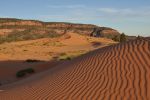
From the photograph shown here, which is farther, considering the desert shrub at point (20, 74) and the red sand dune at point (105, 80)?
the desert shrub at point (20, 74)

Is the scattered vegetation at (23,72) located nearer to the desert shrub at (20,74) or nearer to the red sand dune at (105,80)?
the desert shrub at (20,74)

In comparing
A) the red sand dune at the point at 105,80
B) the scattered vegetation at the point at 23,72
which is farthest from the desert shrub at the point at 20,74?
the red sand dune at the point at 105,80

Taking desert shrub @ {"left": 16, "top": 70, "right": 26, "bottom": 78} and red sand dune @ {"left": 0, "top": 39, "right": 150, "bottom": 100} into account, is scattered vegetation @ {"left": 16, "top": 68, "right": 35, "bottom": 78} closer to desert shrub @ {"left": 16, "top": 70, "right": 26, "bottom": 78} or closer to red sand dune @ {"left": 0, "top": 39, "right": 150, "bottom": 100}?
desert shrub @ {"left": 16, "top": 70, "right": 26, "bottom": 78}

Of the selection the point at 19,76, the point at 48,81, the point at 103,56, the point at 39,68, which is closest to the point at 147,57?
the point at 103,56

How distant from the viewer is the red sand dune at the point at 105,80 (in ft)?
32.1

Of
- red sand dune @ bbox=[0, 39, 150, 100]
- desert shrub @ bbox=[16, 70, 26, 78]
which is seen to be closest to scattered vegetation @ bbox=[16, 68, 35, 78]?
desert shrub @ bbox=[16, 70, 26, 78]

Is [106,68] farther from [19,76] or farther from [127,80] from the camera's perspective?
[19,76]

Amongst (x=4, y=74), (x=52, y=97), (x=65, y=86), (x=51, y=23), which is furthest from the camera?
(x=51, y=23)

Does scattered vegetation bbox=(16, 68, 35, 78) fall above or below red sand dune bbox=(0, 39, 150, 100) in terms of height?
below

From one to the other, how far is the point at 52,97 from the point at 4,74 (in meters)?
14.9

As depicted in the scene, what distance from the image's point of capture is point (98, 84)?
10.9m

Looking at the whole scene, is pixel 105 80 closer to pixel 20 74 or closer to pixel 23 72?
pixel 20 74

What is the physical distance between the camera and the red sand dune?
32.1 ft

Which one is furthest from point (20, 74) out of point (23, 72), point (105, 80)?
point (105, 80)
